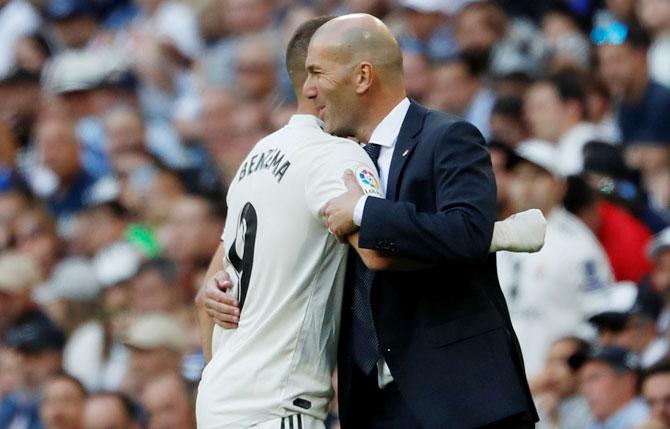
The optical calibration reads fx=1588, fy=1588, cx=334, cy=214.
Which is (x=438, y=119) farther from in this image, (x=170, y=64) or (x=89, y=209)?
(x=170, y=64)

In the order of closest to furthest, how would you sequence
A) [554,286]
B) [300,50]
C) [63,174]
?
[300,50]
[554,286]
[63,174]

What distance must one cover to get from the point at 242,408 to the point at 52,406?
408cm

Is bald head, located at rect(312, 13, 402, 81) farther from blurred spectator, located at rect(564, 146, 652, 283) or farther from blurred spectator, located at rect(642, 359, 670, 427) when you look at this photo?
blurred spectator, located at rect(564, 146, 652, 283)

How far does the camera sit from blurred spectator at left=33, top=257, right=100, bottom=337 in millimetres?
8633

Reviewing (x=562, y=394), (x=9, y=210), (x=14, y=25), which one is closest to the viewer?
(x=562, y=394)

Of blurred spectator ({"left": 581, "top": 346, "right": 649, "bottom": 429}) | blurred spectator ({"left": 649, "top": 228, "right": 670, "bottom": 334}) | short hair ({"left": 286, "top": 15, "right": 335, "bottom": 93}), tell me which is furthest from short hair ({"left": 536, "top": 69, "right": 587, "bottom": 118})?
short hair ({"left": 286, "top": 15, "right": 335, "bottom": 93})

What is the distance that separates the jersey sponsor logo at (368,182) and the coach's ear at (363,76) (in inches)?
10.2

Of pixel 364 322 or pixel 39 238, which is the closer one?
pixel 364 322

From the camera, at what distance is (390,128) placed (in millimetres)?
4246

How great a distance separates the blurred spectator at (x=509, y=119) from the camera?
7.75 meters

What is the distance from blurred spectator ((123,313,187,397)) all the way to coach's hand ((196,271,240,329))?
3293 mm

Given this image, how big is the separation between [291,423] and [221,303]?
40 cm

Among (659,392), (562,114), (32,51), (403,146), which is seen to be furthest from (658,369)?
(32,51)

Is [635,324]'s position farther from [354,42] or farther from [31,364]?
[31,364]
